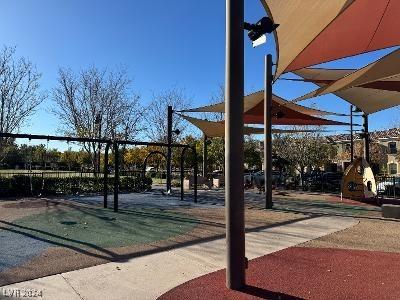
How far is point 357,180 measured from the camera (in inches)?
669

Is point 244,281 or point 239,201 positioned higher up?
point 239,201

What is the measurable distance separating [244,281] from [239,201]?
1.04 m

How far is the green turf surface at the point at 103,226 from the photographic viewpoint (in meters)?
8.03

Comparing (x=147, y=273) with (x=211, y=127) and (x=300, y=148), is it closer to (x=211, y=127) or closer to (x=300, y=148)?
(x=211, y=127)

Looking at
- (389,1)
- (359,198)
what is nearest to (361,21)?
(389,1)

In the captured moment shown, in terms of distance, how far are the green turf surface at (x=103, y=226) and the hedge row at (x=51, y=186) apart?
5.86m

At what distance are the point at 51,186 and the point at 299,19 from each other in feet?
45.0

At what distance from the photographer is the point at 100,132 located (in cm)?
2641

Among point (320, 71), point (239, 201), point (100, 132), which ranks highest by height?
point (320, 71)

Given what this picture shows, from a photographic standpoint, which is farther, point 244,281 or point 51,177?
point 51,177

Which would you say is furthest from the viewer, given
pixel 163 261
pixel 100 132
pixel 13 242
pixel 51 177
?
pixel 100 132

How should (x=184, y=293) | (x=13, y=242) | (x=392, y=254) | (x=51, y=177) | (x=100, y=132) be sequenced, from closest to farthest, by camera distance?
(x=184, y=293)
(x=392, y=254)
(x=13, y=242)
(x=51, y=177)
(x=100, y=132)

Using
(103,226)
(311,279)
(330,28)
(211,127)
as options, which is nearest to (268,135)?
(330,28)

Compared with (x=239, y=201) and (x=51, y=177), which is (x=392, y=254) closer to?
(x=239, y=201)
